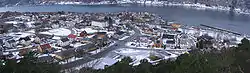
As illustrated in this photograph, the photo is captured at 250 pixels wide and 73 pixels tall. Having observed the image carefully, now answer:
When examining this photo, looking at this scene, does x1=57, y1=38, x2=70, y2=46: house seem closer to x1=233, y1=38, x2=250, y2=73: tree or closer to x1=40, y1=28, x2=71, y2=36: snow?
x1=40, y1=28, x2=71, y2=36: snow

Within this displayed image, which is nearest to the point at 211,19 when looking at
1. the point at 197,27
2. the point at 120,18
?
the point at 197,27

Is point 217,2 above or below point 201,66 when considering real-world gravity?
below

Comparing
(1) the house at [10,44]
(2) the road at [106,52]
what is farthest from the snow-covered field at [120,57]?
(1) the house at [10,44]

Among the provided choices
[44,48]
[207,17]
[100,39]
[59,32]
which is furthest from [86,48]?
[207,17]

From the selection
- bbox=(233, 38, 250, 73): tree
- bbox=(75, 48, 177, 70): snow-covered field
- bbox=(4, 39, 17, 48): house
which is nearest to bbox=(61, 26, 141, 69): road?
bbox=(75, 48, 177, 70): snow-covered field

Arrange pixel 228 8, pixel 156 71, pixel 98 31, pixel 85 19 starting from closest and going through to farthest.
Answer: pixel 156 71
pixel 98 31
pixel 85 19
pixel 228 8

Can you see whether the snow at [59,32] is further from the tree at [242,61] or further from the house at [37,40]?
the tree at [242,61]

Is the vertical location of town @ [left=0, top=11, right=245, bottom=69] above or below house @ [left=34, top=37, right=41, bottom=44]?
below

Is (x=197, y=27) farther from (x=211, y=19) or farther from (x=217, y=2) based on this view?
(x=217, y=2)
